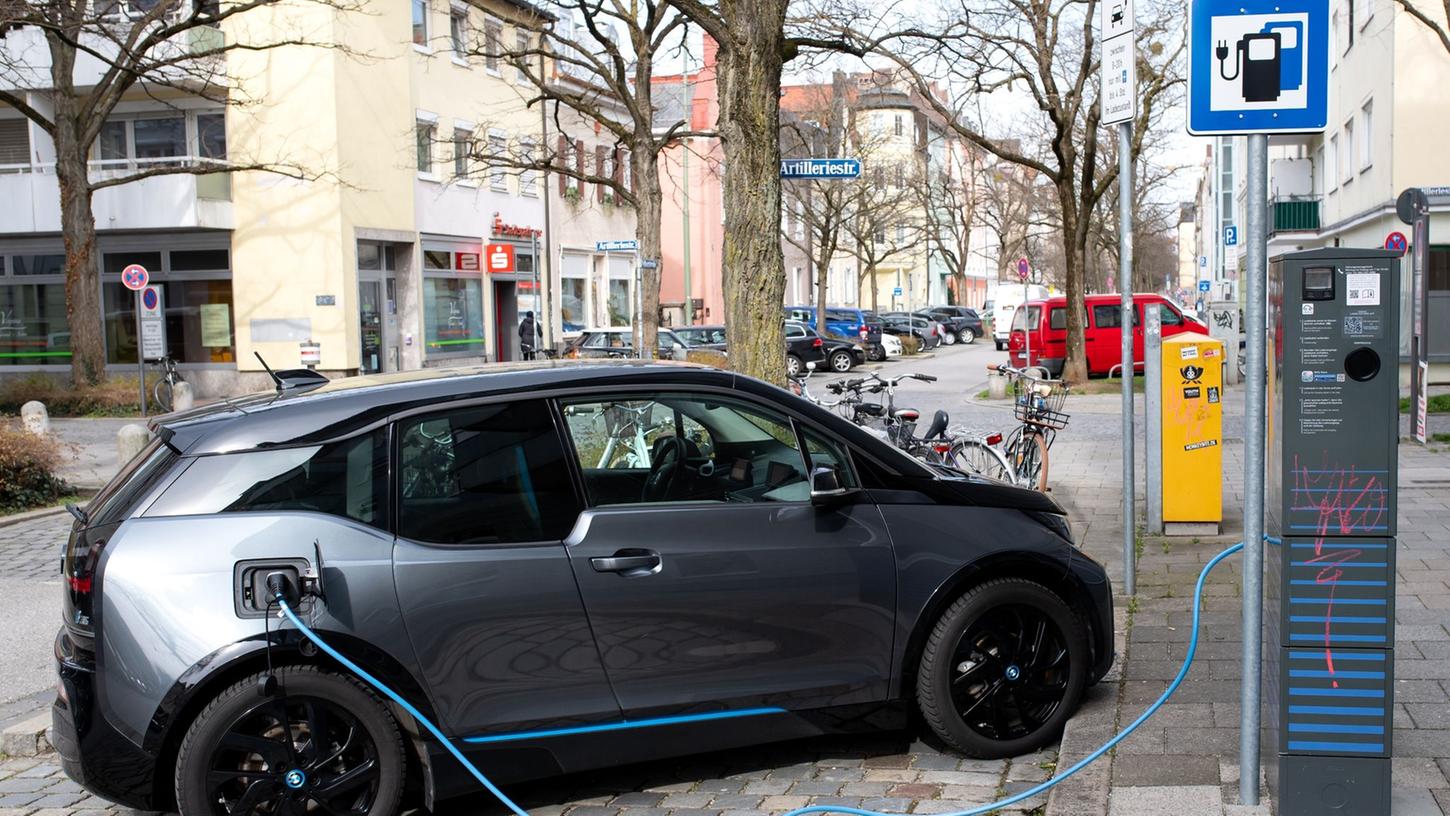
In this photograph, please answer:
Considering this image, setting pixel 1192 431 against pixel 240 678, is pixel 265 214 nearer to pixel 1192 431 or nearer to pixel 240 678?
pixel 1192 431

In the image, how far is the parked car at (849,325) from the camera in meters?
46.1

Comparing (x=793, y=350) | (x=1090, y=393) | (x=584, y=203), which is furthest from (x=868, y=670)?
(x=584, y=203)

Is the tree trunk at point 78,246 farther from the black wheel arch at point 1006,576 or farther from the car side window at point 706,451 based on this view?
the black wheel arch at point 1006,576

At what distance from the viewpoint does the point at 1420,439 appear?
50.4 feet

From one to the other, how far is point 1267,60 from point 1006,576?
2153 millimetres

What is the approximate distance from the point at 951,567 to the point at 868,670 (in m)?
0.50

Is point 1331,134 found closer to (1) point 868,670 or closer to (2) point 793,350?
(2) point 793,350

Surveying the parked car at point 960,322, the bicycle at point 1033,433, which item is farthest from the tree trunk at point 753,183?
the parked car at point 960,322

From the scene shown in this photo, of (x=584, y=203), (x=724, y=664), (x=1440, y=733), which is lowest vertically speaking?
(x=1440, y=733)

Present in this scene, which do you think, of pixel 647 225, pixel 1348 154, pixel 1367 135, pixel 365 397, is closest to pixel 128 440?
pixel 365 397

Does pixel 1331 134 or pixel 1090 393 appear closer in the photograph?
pixel 1090 393

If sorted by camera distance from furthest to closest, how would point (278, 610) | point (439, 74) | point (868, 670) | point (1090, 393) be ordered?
point (439, 74), point (1090, 393), point (868, 670), point (278, 610)

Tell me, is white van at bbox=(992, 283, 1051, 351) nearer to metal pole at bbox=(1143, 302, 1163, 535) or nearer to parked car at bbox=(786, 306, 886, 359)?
parked car at bbox=(786, 306, 886, 359)

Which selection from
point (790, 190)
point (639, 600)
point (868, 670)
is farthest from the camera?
point (790, 190)
